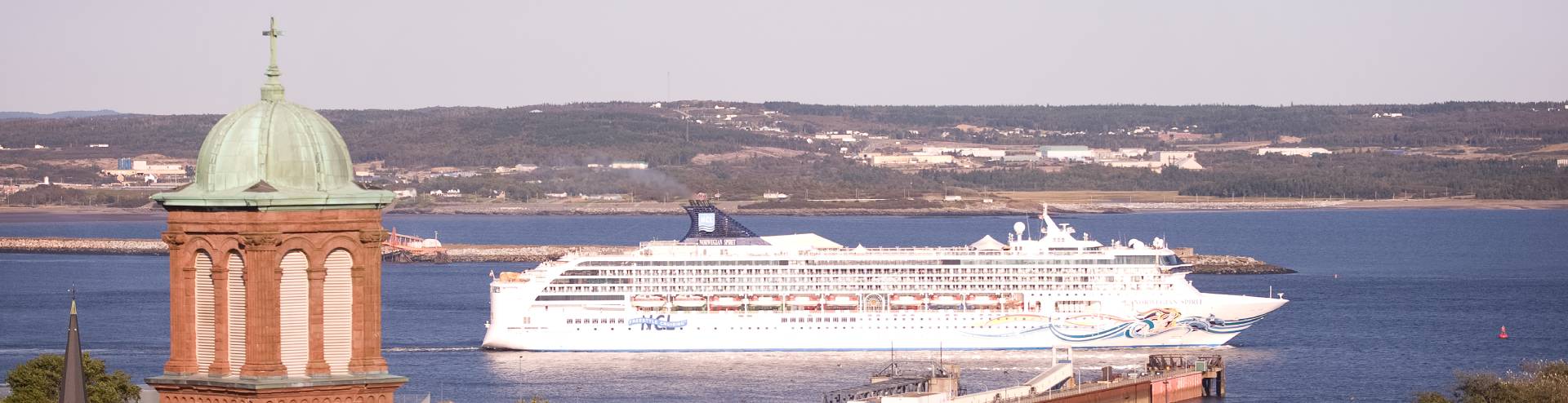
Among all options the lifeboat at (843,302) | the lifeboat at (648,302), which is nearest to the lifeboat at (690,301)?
the lifeboat at (648,302)

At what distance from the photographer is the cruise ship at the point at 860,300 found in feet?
212

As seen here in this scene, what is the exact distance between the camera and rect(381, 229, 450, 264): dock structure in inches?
4796

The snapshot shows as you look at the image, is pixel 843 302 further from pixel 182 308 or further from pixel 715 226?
pixel 182 308

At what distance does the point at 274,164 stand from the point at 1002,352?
168 feet

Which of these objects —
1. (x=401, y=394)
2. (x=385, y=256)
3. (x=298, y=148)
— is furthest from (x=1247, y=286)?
(x=298, y=148)

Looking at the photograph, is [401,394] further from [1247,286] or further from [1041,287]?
[1247,286]

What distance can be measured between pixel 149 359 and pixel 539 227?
4690 inches

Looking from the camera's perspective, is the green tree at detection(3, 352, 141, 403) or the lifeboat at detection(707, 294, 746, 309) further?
the lifeboat at detection(707, 294, 746, 309)

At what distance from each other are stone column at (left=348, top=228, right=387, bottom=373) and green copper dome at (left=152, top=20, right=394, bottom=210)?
207 millimetres

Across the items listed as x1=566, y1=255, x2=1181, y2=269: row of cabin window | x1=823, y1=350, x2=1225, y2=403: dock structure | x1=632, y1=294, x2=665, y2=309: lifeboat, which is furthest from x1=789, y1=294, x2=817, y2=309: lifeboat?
x1=823, y1=350, x2=1225, y2=403: dock structure

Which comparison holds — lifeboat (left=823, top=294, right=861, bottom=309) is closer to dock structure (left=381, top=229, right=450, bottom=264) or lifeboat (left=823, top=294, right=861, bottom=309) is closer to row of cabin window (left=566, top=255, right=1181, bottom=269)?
row of cabin window (left=566, top=255, right=1181, bottom=269)

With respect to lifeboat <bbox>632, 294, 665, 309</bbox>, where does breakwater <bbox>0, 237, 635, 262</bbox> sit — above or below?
below

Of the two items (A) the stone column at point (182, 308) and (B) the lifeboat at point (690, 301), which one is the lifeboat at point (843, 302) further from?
(A) the stone column at point (182, 308)

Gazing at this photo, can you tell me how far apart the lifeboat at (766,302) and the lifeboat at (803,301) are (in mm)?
341
